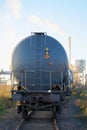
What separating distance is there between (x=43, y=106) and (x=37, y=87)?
101 cm

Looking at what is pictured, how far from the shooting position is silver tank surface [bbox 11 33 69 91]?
16031mm

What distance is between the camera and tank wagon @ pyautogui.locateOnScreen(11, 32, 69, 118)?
52.2ft

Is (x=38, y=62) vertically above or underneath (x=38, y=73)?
above

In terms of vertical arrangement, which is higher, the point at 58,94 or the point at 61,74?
the point at 61,74

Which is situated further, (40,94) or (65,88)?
(65,88)

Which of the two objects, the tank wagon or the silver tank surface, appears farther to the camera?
the silver tank surface

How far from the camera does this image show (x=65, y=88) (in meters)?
17.1

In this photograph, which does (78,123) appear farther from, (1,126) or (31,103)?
(1,126)

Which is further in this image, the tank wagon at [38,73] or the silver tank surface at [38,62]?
the silver tank surface at [38,62]

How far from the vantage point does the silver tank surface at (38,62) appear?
16031mm

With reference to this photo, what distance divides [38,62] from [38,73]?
550 mm

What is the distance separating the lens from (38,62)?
52.5 feet

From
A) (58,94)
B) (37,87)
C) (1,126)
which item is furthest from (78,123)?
(1,126)

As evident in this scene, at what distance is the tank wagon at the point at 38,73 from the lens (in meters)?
15.9
